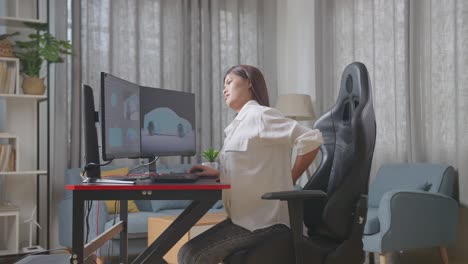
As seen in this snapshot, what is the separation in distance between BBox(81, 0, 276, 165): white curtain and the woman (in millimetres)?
3071

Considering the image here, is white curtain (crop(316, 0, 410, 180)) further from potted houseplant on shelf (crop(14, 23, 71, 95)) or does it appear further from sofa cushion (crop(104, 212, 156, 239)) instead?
potted houseplant on shelf (crop(14, 23, 71, 95))

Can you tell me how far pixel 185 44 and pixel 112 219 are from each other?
197 cm

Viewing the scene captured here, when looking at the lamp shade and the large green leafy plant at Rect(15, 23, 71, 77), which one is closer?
the large green leafy plant at Rect(15, 23, 71, 77)

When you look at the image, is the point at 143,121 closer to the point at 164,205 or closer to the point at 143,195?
the point at 143,195

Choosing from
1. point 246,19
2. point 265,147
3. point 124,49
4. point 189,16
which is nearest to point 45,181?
point 124,49

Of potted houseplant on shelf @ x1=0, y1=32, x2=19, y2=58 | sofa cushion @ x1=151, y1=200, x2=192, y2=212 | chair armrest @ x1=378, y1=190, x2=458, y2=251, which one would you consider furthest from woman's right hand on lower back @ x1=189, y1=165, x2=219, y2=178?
potted houseplant on shelf @ x1=0, y1=32, x2=19, y2=58

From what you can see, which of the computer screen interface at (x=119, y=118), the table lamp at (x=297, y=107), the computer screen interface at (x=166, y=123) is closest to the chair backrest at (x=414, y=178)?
the table lamp at (x=297, y=107)

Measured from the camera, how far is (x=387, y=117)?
15.1 feet

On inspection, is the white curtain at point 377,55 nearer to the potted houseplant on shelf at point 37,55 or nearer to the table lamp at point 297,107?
the table lamp at point 297,107

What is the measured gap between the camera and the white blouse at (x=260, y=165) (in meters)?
2.00

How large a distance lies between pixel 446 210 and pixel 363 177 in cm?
195

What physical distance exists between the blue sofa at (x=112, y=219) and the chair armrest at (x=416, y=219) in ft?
5.17

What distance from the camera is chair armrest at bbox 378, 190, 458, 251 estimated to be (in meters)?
3.46

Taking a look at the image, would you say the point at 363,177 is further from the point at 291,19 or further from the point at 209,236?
the point at 291,19
